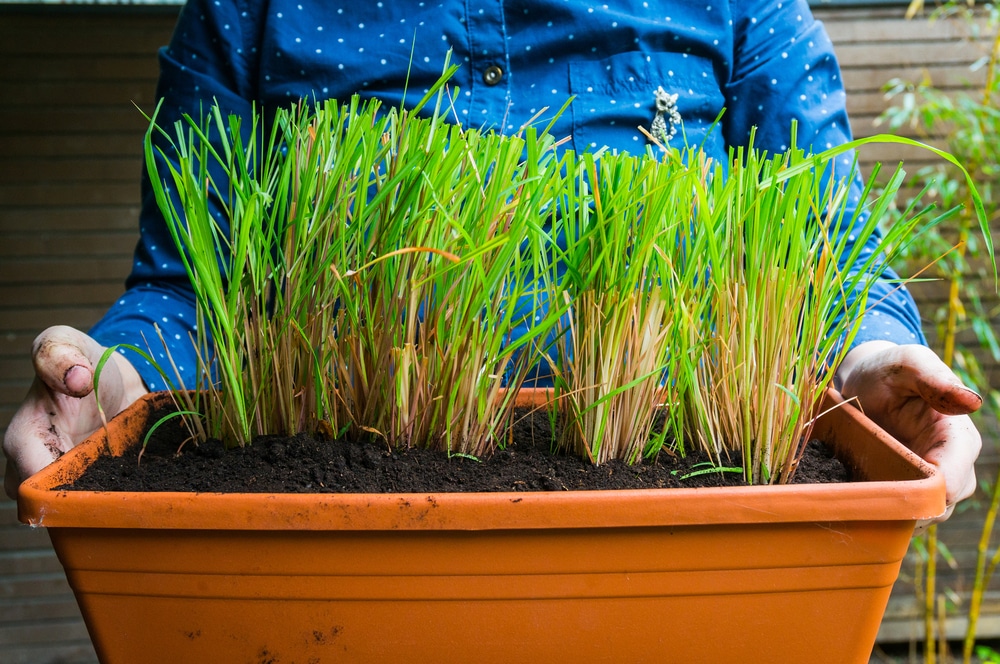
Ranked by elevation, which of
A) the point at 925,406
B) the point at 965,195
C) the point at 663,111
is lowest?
the point at 965,195

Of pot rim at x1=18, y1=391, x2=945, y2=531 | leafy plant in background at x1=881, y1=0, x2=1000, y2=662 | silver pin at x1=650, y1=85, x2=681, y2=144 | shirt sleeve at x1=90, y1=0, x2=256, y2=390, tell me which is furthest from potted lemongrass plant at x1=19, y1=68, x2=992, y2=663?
leafy plant in background at x1=881, y1=0, x2=1000, y2=662

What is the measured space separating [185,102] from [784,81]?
0.71m

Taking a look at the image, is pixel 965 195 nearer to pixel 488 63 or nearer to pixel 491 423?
pixel 488 63

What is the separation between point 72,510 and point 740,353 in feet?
1.29

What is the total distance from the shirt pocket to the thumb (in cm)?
57

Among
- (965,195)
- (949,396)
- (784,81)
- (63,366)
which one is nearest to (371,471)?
(63,366)

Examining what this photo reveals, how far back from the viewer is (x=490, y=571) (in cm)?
38

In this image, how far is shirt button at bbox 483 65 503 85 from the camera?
87 centimetres

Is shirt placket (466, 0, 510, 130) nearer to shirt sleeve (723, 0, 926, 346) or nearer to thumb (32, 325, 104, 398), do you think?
shirt sleeve (723, 0, 926, 346)

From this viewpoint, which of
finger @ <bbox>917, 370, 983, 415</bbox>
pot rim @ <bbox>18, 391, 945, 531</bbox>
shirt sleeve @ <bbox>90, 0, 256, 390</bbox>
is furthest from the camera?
shirt sleeve @ <bbox>90, 0, 256, 390</bbox>

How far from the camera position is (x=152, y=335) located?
75 cm

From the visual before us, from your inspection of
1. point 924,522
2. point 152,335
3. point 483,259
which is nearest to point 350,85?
point 152,335

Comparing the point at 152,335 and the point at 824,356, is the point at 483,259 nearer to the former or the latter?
the point at 824,356

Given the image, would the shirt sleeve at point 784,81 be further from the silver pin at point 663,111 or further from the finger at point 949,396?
the finger at point 949,396
